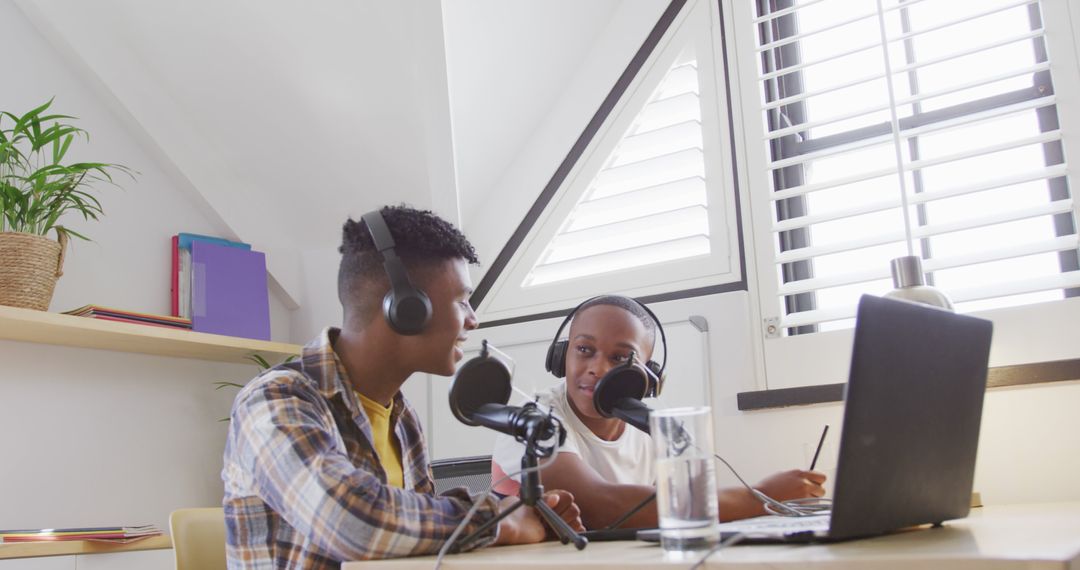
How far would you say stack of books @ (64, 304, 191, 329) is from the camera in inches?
99.8

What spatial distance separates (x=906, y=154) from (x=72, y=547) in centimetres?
245

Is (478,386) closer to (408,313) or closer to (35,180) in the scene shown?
(408,313)

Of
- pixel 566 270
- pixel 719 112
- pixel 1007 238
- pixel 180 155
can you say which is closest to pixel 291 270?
pixel 180 155

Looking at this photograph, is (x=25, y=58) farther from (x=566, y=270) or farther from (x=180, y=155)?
(x=566, y=270)

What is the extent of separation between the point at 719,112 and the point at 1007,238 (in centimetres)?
90

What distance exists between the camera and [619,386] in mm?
1144

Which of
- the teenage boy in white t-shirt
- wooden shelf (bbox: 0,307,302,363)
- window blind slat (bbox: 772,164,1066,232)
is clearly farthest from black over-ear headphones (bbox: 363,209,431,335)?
window blind slat (bbox: 772,164,1066,232)

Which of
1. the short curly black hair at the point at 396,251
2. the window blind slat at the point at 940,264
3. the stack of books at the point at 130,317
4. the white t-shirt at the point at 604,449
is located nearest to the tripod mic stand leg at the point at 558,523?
the short curly black hair at the point at 396,251

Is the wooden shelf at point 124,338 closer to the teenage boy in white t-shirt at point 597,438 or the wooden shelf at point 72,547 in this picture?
the wooden shelf at point 72,547

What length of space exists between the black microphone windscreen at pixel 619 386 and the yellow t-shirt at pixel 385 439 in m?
0.48

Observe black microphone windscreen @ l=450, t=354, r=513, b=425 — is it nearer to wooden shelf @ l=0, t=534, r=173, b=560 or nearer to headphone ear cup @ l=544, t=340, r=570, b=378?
headphone ear cup @ l=544, t=340, r=570, b=378

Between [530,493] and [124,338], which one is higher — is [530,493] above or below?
below

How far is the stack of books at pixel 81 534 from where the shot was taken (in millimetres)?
2123

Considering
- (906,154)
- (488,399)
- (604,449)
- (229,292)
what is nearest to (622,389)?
(488,399)
